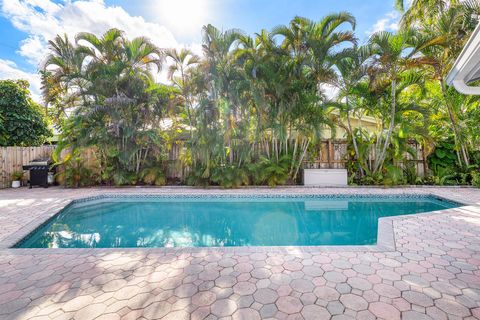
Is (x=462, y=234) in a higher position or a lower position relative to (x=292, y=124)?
lower

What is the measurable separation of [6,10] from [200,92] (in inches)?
258

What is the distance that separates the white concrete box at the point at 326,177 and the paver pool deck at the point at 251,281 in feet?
16.3

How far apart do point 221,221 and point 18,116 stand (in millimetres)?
11438

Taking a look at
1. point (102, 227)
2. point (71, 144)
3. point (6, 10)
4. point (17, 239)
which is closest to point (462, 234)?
point (102, 227)

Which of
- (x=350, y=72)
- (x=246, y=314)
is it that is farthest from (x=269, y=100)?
(x=246, y=314)

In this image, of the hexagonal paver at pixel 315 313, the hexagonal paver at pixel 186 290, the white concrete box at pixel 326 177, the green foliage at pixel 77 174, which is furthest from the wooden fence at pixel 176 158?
the hexagonal paver at pixel 315 313

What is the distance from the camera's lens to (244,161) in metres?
8.79

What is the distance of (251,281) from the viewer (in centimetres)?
246

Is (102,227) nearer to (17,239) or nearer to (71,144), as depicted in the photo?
(17,239)

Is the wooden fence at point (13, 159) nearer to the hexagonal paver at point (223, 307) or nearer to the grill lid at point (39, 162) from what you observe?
the grill lid at point (39, 162)

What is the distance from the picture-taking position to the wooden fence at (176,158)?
9047 millimetres

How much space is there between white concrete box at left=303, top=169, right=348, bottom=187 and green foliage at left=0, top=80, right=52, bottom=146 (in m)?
13.1

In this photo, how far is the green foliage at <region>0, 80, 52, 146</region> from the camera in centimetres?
1020

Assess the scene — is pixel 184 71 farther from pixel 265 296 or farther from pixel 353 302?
pixel 353 302
